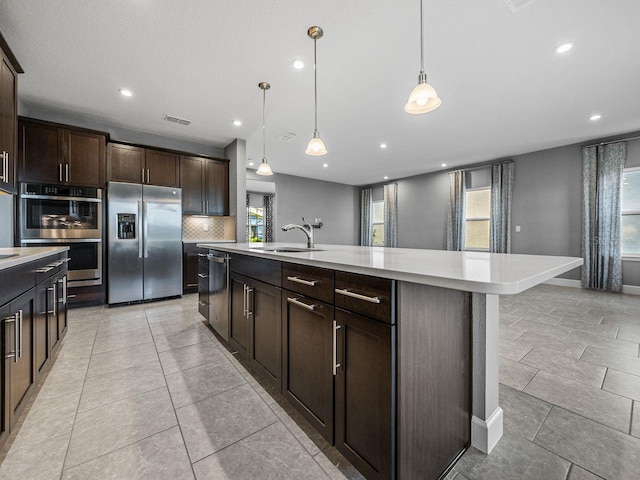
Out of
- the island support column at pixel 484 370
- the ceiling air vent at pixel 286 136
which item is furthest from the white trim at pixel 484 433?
the ceiling air vent at pixel 286 136

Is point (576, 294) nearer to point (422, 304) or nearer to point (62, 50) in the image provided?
point (422, 304)

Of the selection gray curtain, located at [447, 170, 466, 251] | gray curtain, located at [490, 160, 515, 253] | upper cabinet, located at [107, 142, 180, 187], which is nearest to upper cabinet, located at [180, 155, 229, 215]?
upper cabinet, located at [107, 142, 180, 187]

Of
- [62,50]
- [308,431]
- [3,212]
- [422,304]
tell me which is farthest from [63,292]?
[422,304]

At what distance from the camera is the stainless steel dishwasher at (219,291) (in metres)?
2.37

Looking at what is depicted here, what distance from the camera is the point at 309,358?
4.45 ft

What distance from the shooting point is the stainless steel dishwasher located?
2.37m

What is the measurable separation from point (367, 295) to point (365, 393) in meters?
0.39

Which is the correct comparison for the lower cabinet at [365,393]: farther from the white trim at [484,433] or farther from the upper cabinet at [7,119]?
the upper cabinet at [7,119]

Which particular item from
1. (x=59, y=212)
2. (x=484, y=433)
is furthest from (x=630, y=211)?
(x=59, y=212)

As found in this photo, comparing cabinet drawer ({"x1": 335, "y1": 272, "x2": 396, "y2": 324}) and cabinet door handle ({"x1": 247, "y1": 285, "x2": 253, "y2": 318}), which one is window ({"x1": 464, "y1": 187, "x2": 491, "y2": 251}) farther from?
cabinet drawer ({"x1": 335, "y1": 272, "x2": 396, "y2": 324})

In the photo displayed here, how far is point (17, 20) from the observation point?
7.08 feet

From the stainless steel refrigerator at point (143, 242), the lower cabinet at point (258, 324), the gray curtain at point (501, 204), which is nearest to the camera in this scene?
the lower cabinet at point (258, 324)

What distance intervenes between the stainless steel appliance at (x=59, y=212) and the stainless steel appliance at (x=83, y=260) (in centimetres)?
7

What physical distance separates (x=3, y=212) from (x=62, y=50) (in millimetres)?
1967
